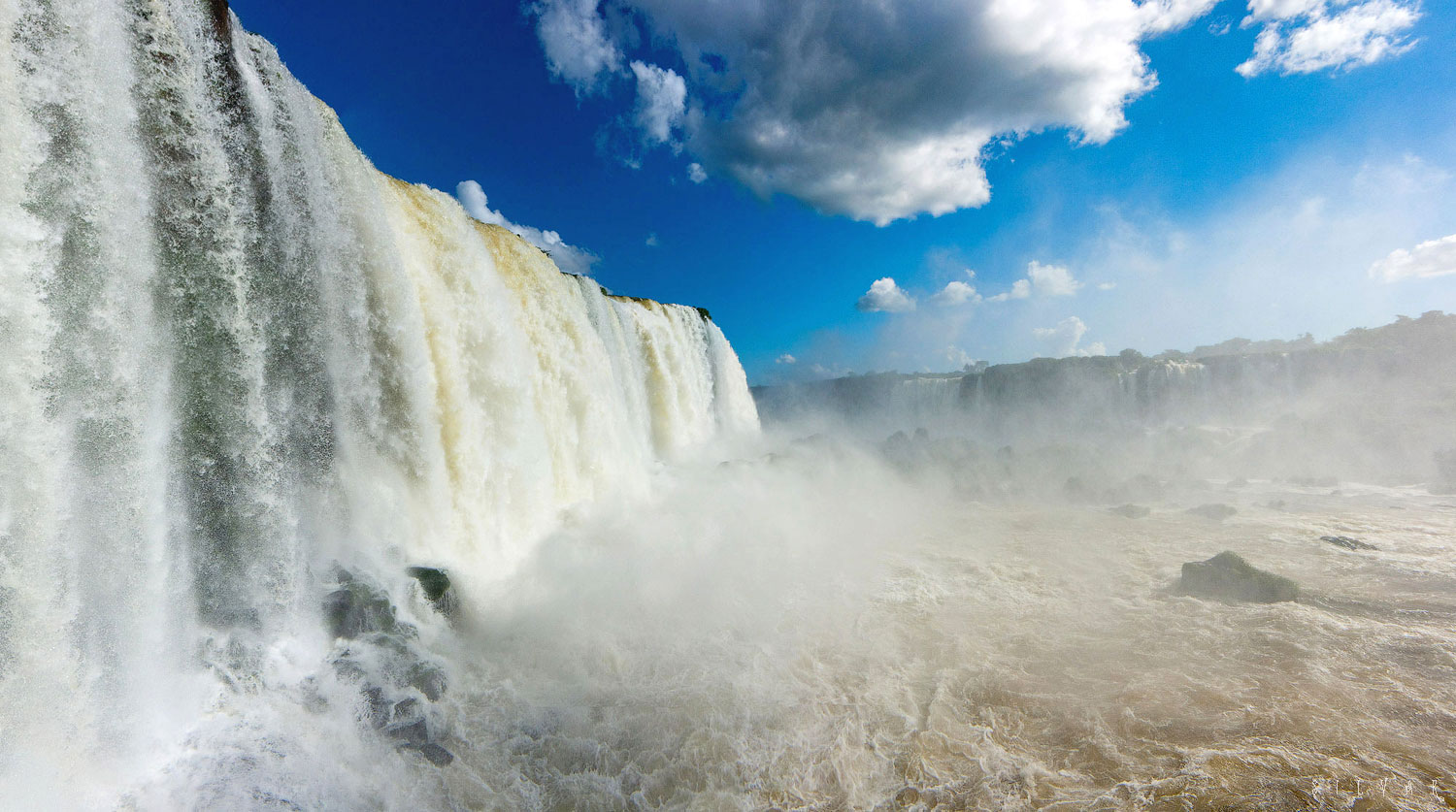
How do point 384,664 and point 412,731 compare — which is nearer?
point 412,731

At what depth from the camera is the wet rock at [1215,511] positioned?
12.0 m

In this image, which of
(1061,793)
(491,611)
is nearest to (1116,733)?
(1061,793)

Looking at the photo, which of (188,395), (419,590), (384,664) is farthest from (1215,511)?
(188,395)

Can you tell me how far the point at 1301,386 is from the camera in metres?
24.0

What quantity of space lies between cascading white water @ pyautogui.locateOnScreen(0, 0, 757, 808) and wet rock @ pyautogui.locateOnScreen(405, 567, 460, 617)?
0.99ft

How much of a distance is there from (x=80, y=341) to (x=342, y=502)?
8.31 feet

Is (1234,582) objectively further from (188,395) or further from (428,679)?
(188,395)

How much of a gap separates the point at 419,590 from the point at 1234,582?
31.2 feet

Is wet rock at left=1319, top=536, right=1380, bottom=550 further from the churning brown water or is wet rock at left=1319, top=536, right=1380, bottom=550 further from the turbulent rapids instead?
the churning brown water

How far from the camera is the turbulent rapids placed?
328 centimetres

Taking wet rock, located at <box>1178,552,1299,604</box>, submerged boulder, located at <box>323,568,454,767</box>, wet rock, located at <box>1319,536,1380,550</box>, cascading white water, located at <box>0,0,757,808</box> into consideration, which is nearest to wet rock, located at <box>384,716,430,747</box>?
submerged boulder, located at <box>323,568,454,767</box>

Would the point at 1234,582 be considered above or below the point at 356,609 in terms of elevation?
below

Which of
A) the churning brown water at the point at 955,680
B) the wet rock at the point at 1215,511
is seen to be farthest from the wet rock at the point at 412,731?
the wet rock at the point at 1215,511

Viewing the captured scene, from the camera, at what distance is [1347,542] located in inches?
356
